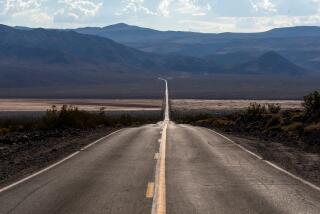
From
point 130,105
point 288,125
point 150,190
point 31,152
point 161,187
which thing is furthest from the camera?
point 130,105

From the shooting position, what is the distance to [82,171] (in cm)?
1630

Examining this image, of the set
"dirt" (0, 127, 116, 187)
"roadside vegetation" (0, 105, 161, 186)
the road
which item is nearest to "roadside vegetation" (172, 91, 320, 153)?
the road

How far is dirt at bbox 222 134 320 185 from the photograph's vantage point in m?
16.4

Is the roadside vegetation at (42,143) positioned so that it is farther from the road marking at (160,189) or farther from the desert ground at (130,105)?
the desert ground at (130,105)

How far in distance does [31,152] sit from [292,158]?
9.19m

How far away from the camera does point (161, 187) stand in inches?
526

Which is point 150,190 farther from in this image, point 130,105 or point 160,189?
point 130,105

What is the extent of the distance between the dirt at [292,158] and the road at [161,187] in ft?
2.00

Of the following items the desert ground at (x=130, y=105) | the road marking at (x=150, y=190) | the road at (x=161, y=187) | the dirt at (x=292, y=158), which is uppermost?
the road marking at (x=150, y=190)

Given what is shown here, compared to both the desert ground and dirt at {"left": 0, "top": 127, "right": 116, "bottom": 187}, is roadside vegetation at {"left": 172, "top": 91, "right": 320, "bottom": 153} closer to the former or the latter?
dirt at {"left": 0, "top": 127, "right": 116, "bottom": 187}

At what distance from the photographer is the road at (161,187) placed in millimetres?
11133

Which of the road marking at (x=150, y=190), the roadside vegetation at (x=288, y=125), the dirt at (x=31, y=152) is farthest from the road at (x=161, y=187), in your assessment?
the roadside vegetation at (x=288, y=125)

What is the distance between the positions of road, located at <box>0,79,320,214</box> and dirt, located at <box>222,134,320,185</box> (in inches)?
24.1

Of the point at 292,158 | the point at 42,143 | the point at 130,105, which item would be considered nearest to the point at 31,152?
the point at 42,143
